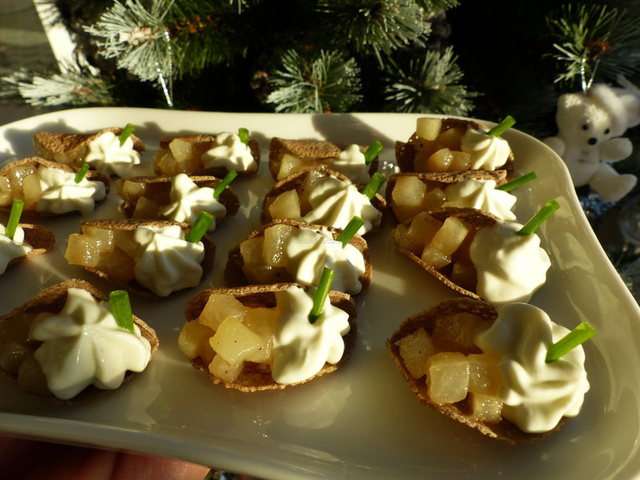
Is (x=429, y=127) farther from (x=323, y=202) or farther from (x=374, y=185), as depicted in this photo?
(x=323, y=202)

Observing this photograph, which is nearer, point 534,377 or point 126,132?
point 534,377

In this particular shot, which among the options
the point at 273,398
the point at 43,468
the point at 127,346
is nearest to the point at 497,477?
the point at 273,398

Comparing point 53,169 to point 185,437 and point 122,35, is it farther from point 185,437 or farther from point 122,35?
point 185,437

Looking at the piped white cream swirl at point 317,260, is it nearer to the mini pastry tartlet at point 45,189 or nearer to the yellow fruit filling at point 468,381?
the yellow fruit filling at point 468,381

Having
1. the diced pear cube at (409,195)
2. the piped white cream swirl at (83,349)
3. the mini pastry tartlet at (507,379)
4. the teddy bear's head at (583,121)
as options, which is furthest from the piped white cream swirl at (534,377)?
the teddy bear's head at (583,121)

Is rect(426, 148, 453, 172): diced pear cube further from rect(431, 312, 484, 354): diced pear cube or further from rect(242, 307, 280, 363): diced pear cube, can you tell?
rect(242, 307, 280, 363): diced pear cube

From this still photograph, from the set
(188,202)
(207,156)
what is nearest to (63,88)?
Result: (207,156)

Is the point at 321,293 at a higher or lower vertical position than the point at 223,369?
higher
